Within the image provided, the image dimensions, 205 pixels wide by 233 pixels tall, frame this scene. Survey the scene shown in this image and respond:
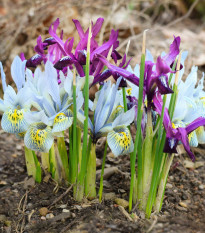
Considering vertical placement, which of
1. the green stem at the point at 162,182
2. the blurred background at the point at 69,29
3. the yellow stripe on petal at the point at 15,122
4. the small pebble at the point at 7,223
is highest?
the blurred background at the point at 69,29

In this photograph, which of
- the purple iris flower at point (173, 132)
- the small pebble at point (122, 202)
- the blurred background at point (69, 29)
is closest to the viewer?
the purple iris flower at point (173, 132)

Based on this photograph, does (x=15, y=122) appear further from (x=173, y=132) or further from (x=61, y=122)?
(x=173, y=132)

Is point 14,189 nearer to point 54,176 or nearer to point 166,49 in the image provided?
point 54,176

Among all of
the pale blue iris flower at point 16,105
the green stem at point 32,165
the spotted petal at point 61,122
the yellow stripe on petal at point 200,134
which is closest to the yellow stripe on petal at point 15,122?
the pale blue iris flower at point 16,105

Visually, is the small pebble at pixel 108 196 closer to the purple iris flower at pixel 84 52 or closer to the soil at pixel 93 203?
the soil at pixel 93 203

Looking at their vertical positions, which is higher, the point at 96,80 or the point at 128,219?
the point at 96,80

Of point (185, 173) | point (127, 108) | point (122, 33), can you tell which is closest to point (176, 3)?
point (122, 33)
